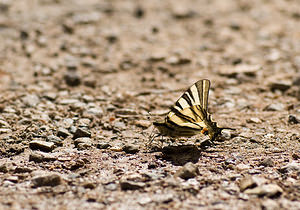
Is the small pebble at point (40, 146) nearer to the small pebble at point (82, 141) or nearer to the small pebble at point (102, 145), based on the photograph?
the small pebble at point (82, 141)

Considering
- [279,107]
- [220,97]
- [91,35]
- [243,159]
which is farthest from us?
[91,35]

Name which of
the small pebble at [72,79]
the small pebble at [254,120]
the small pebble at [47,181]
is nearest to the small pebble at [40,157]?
the small pebble at [47,181]

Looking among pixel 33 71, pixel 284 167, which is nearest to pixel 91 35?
pixel 33 71

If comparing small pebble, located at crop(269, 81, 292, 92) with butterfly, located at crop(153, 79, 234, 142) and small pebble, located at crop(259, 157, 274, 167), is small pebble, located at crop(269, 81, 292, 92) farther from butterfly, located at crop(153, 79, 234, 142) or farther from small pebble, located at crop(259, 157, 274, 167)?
small pebble, located at crop(259, 157, 274, 167)

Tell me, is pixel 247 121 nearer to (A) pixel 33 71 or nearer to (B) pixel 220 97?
(B) pixel 220 97

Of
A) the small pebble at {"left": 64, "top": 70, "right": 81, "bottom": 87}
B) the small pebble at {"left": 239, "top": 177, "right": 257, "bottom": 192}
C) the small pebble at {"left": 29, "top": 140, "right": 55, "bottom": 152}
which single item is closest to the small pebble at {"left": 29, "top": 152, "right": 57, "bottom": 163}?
the small pebble at {"left": 29, "top": 140, "right": 55, "bottom": 152}
